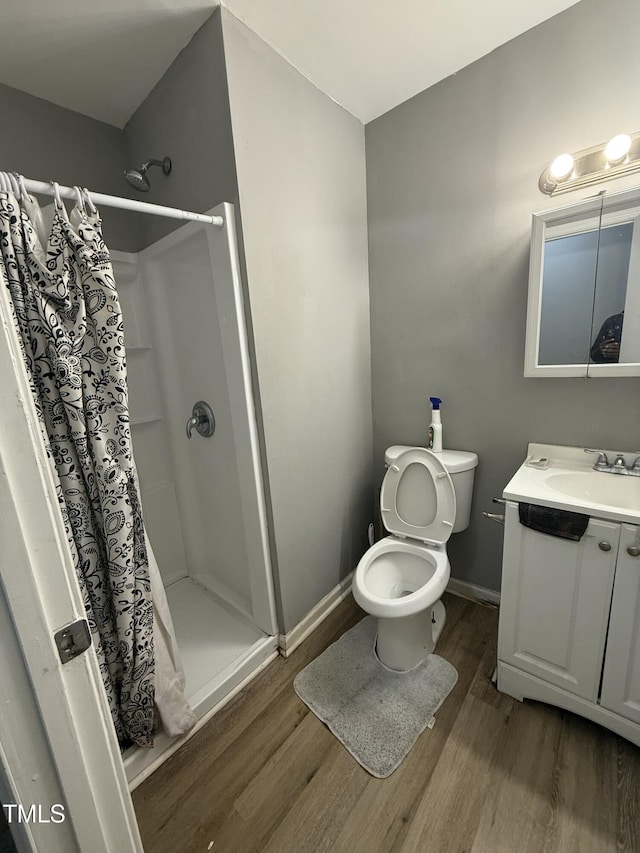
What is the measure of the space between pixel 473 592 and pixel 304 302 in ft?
5.64

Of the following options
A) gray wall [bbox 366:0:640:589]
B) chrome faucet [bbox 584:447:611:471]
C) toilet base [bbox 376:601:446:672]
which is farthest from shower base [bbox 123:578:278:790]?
chrome faucet [bbox 584:447:611:471]

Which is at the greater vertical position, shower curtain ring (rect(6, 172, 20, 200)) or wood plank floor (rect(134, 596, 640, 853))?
shower curtain ring (rect(6, 172, 20, 200))

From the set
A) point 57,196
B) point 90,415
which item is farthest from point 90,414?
point 57,196

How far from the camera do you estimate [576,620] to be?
1.17m

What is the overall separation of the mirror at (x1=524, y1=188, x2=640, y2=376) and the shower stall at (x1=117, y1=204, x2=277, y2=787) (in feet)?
3.82

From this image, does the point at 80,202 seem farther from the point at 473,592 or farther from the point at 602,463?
the point at 473,592

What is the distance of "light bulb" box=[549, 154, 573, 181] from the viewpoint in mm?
1243

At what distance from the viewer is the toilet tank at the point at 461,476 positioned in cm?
163

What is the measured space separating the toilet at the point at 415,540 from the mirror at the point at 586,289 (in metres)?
0.58

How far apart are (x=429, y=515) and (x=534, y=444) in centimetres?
55

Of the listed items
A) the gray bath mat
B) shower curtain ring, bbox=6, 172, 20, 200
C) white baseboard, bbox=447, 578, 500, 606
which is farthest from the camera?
white baseboard, bbox=447, 578, 500, 606

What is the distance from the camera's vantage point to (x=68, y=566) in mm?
560

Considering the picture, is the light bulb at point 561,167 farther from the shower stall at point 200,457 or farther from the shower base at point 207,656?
the shower base at point 207,656

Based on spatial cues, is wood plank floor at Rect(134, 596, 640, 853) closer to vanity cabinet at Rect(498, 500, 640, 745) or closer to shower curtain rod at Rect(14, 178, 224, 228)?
vanity cabinet at Rect(498, 500, 640, 745)
